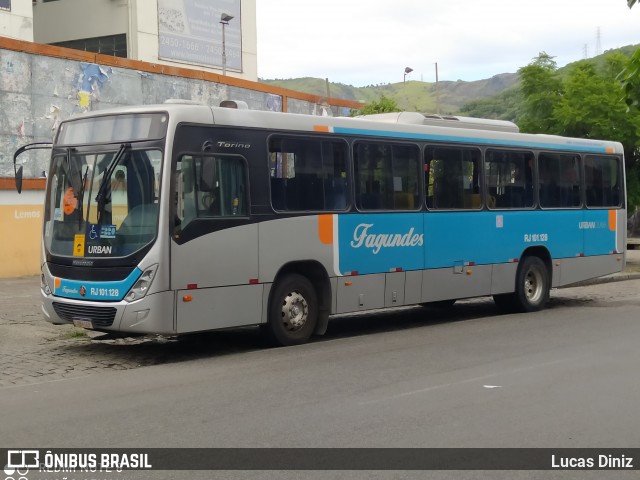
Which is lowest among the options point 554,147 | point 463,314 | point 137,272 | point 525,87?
point 463,314

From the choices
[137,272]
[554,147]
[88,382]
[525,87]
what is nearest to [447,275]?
[554,147]

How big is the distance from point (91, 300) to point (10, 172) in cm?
1560

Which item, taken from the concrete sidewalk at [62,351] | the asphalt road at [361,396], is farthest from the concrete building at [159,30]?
the asphalt road at [361,396]

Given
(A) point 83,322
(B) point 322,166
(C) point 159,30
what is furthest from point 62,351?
(C) point 159,30

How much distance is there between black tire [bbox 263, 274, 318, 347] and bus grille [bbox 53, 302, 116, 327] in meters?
2.20

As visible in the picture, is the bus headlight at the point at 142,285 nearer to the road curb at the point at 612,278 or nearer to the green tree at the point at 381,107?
the road curb at the point at 612,278

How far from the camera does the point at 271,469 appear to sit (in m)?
6.38

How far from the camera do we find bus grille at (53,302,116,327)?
1119 cm

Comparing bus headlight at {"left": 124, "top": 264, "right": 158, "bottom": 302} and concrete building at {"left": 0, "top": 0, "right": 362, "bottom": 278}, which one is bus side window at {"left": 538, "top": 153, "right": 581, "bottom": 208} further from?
concrete building at {"left": 0, "top": 0, "right": 362, "bottom": 278}

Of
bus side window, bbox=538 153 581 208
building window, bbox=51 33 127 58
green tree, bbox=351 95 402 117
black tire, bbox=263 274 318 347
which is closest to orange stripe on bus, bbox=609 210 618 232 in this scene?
bus side window, bbox=538 153 581 208

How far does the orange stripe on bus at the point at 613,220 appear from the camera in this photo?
18.8 metres

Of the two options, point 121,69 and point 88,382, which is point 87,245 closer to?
point 88,382

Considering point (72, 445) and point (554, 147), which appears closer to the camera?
point (72, 445)

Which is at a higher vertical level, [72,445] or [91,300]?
[91,300]
